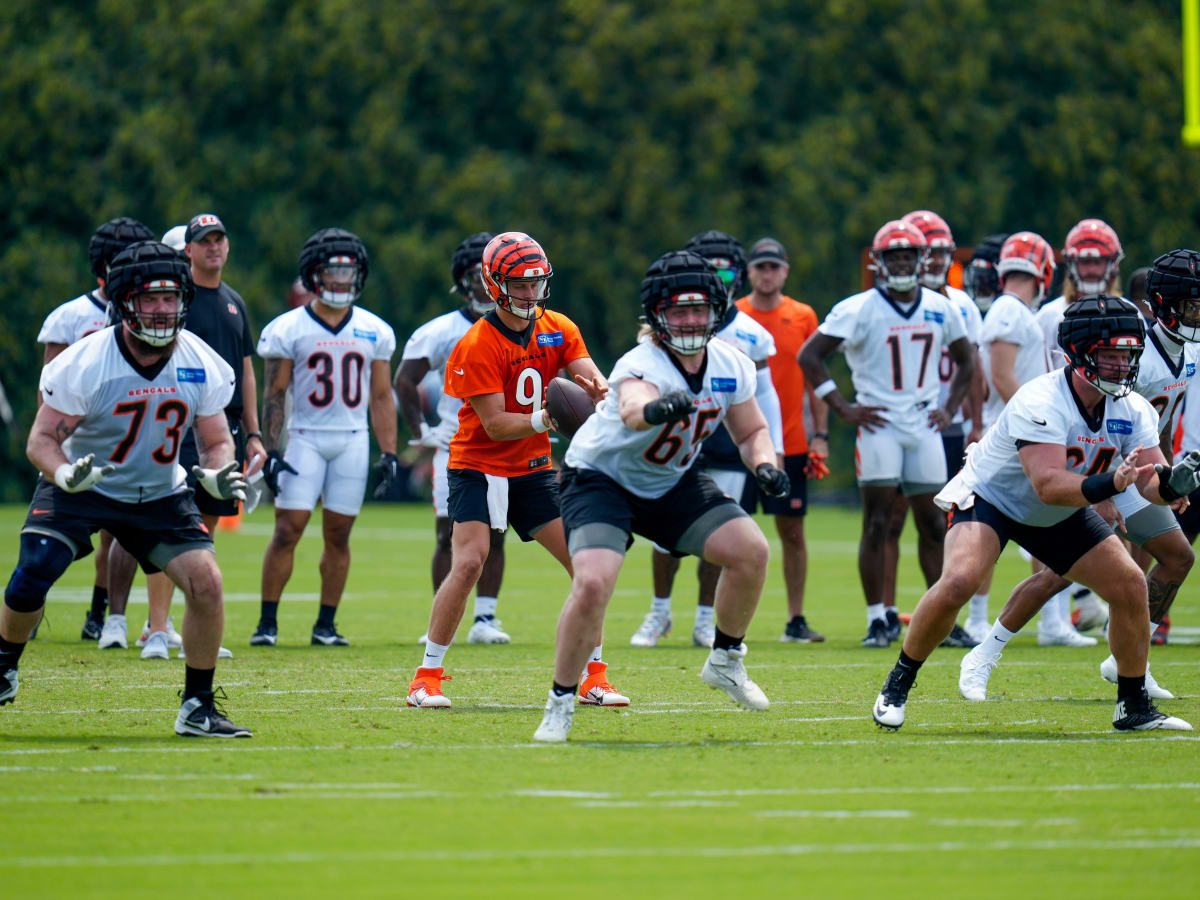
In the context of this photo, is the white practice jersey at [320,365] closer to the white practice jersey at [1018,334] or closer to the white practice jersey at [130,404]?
the white practice jersey at [1018,334]

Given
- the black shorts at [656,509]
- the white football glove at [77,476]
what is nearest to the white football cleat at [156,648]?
the white football glove at [77,476]

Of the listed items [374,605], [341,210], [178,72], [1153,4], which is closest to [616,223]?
[341,210]

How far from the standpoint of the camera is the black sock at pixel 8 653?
7855mm

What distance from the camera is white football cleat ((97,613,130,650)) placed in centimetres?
1128

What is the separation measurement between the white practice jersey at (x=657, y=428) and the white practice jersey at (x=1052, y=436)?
3.57ft

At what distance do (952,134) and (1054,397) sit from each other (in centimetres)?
2653

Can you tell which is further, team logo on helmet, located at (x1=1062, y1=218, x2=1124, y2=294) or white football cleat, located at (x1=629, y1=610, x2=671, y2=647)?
white football cleat, located at (x1=629, y1=610, x2=671, y2=647)

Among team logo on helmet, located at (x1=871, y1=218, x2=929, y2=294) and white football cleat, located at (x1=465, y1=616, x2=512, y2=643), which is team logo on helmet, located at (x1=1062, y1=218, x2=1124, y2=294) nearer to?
team logo on helmet, located at (x1=871, y1=218, x2=929, y2=294)

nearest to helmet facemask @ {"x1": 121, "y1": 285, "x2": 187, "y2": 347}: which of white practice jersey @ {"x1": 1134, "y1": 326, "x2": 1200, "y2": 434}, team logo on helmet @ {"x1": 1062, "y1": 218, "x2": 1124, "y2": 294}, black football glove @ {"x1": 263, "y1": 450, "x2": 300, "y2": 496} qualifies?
black football glove @ {"x1": 263, "y1": 450, "x2": 300, "y2": 496}

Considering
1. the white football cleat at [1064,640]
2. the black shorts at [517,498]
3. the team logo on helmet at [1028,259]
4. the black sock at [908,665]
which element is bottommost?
the white football cleat at [1064,640]

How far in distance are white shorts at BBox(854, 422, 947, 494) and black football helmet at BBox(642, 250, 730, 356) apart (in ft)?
14.2

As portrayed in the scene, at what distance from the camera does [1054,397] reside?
7777 mm

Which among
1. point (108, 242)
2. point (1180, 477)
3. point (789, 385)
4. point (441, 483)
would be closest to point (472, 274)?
point (441, 483)

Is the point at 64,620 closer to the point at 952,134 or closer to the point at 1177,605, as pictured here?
the point at 1177,605
